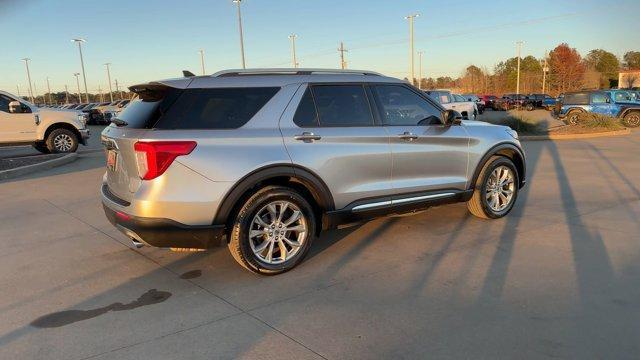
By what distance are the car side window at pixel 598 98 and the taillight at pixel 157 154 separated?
73.7 feet

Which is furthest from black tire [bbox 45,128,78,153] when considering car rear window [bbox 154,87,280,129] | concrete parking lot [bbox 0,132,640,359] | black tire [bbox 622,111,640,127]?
black tire [bbox 622,111,640,127]

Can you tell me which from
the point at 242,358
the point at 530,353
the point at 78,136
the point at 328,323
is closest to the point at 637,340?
the point at 530,353

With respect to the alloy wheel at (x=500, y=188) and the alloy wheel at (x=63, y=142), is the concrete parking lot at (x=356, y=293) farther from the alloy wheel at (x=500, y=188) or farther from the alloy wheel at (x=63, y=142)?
the alloy wheel at (x=63, y=142)

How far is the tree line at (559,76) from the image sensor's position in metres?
73.4

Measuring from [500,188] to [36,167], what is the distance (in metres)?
10.2

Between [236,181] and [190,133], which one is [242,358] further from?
[190,133]

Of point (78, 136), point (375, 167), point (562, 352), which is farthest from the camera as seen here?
point (78, 136)

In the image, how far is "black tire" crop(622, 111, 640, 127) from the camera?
21984 millimetres

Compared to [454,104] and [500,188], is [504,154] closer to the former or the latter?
[500,188]

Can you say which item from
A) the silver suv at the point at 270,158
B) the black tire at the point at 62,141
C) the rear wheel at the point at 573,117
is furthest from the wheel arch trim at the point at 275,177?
the rear wheel at the point at 573,117

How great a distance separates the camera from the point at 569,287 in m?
4.08

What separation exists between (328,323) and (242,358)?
0.71 metres

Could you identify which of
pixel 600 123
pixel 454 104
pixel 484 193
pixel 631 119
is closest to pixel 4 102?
pixel 484 193

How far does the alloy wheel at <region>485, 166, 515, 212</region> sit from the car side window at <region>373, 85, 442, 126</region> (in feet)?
3.98
